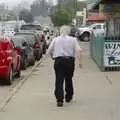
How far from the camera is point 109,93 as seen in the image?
14125 mm

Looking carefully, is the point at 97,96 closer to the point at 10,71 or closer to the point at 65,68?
the point at 65,68

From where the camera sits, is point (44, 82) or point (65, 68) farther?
point (44, 82)

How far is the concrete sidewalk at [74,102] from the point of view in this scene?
1060 cm

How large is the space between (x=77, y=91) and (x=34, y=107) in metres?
3.03

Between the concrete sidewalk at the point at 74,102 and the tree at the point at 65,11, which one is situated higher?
the tree at the point at 65,11

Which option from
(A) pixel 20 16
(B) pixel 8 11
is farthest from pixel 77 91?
(B) pixel 8 11

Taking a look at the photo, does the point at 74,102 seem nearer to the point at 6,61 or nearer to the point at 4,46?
the point at 6,61

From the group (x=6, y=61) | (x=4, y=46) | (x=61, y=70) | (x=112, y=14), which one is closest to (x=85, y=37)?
(x=112, y=14)

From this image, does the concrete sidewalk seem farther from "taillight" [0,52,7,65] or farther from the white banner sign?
the white banner sign

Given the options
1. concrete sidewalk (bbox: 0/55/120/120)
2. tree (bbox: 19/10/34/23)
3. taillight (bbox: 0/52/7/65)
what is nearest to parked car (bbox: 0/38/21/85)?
taillight (bbox: 0/52/7/65)

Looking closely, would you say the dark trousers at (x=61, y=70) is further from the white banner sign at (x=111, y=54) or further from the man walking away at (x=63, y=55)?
the white banner sign at (x=111, y=54)

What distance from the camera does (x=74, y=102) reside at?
12.5m

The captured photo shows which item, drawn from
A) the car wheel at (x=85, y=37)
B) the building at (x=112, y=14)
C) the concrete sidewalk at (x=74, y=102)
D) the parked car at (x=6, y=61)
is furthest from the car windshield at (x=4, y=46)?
the car wheel at (x=85, y=37)

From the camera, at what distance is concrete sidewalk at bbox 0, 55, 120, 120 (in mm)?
10602
